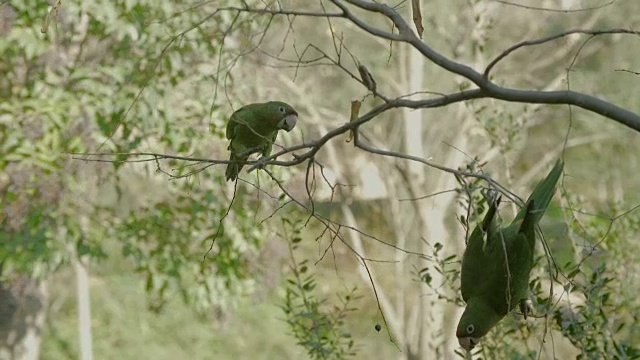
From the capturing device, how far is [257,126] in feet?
5.28

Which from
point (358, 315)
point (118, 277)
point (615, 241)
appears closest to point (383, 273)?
point (358, 315)

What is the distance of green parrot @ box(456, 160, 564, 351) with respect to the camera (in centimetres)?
136

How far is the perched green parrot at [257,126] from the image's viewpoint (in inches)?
62.6

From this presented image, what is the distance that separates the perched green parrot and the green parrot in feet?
1.31

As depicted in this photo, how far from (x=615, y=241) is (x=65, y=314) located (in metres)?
8.44

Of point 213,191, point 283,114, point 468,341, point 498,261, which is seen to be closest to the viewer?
point 498,261

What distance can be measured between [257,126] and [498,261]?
0.49 metres

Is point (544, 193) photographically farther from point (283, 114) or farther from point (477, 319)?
point (283, 114)

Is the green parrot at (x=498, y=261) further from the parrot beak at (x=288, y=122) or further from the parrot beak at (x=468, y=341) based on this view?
the parrot beak at (x=288, y=122)

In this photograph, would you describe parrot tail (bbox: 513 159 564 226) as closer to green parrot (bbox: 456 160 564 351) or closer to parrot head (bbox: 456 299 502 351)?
green parrot (bbox: 456 160 564 351)

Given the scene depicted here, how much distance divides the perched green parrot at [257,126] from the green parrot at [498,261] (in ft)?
1.31

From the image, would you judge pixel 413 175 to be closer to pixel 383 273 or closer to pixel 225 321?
pixel 225 321

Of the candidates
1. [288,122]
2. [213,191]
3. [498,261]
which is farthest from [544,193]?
[213,191]

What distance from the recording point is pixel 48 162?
3.71 m
